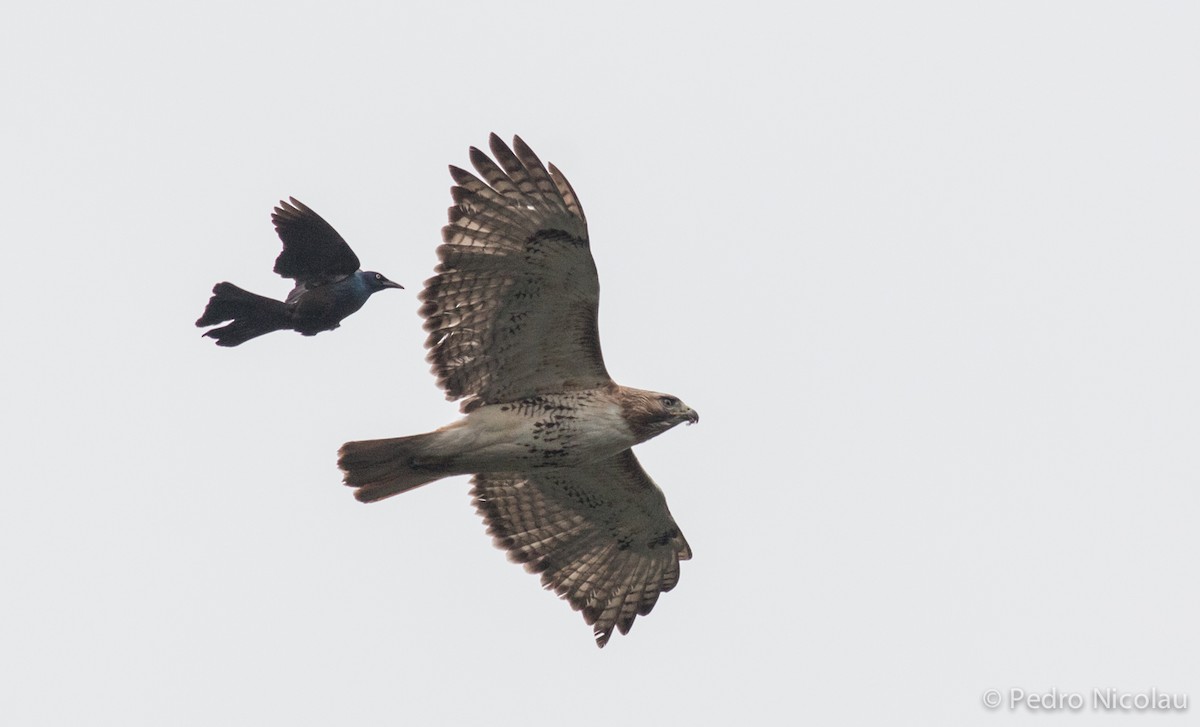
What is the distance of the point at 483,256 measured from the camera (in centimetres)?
1248

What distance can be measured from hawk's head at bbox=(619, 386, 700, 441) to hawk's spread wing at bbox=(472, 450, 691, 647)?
109cm

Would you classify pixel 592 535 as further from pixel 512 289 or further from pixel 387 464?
pixel 512 289

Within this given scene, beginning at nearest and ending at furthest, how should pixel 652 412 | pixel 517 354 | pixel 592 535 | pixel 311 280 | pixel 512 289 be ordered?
pixel 512 289 < pixel 652 412 < pixel 517 354 < pixel 311 280 < pixel 592 535

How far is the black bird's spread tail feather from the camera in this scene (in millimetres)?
12742

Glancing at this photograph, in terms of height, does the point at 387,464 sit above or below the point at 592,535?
above

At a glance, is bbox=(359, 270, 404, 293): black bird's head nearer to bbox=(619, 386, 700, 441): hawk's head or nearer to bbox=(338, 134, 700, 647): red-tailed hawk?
bbox=(338, 134, 700, 647): red-tailed hawk

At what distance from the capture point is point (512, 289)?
41.4 ft

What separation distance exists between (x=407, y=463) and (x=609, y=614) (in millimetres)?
2718

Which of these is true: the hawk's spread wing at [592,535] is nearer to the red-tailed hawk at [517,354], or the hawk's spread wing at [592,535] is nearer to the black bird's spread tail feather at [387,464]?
the red-tailed hawk at [517,354]

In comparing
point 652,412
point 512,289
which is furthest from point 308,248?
point 652,412

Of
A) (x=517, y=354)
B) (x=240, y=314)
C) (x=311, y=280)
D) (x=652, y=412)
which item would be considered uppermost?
(x=311, y=280)

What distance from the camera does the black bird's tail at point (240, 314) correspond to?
502 inches

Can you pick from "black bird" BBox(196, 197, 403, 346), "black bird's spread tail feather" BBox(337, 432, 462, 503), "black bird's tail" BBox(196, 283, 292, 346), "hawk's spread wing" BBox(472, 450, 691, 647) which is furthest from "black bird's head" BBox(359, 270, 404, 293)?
"hawk's spread wing" BBox(472, 450, 691, 647)

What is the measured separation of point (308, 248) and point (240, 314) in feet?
2.55
